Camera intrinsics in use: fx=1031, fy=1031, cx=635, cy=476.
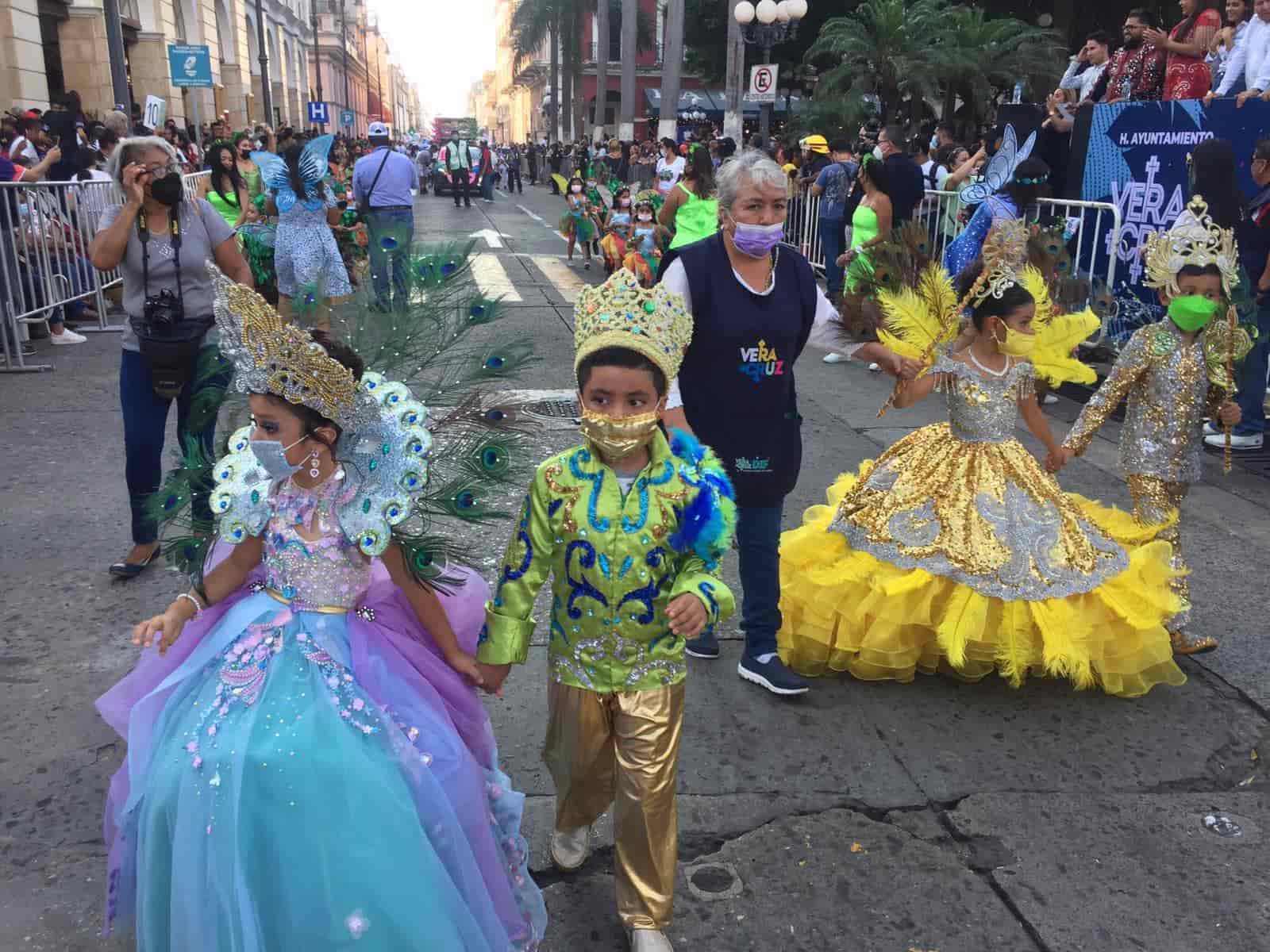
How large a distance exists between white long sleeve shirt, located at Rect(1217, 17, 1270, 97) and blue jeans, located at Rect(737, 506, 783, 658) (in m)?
7.48

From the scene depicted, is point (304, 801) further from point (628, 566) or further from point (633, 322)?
point (633, 322)

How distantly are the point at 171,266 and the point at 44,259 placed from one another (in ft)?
19.9

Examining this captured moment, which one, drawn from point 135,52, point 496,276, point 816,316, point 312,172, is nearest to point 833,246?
point 496,276

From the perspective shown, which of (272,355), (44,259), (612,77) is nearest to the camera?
(272,355)

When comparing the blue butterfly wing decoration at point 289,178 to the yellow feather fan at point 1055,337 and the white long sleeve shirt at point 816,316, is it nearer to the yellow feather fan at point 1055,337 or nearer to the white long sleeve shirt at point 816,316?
the white long sleeve shirt at point 816,316

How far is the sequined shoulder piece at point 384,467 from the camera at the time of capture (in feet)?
7.72

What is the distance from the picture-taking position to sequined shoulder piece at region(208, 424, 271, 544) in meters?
2.38

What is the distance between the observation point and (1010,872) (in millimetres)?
2934

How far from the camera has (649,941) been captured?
248 cm

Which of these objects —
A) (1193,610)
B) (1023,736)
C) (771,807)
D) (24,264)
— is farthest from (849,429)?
(24,264)

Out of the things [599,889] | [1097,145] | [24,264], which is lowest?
[599,889]

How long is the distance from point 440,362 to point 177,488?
721 millimetres

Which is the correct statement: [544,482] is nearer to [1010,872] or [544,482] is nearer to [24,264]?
[1010,872]

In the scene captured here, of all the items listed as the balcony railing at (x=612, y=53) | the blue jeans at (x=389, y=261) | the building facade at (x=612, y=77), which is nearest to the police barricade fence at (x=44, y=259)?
the blue jeans at (x=389, y=261)
